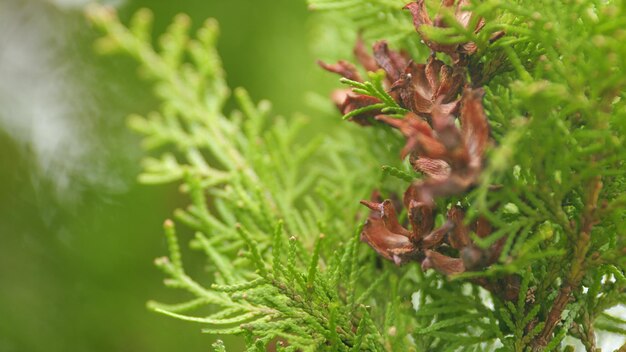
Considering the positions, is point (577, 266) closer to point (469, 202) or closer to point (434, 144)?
point (469, 202)

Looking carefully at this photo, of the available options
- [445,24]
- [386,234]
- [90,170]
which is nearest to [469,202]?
[386,234]

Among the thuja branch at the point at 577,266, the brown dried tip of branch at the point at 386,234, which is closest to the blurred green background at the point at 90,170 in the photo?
the brown dried tip of branch at the point at 386,234

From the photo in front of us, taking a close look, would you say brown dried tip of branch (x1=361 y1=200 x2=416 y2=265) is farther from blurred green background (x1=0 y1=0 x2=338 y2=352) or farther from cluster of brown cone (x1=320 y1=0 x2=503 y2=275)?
blurred green background (x1=0 y1=0 x2=338 y2=352)

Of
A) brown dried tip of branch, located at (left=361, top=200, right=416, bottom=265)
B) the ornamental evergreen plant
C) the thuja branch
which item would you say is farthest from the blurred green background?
the thuja branch

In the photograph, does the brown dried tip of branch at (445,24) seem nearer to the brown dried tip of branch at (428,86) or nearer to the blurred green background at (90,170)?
the brown dried tip of branch at (428,86)

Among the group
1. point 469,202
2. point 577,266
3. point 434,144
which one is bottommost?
point 577,266

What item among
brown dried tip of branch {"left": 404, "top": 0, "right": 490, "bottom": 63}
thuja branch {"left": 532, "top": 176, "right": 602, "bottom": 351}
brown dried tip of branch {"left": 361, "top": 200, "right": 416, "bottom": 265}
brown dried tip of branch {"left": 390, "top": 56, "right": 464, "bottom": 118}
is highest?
brown dried tip of branch {"left": 404, "top": 0, "right": 490, "bottom": 63}
